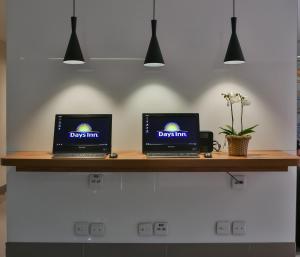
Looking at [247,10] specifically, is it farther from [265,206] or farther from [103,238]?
[103,238]

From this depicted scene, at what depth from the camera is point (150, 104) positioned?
2.89m

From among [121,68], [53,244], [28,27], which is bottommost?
[53,244]

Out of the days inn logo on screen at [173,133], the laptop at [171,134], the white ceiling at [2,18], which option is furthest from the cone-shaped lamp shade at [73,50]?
the white ceiling at [2,18]

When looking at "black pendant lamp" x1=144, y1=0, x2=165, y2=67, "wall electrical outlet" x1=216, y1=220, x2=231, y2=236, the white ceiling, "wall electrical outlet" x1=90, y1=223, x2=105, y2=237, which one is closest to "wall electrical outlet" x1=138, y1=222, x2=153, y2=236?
"wall electrical outlet" x1=90, y1=223, x2=105, y2=237

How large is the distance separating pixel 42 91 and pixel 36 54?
0.31m

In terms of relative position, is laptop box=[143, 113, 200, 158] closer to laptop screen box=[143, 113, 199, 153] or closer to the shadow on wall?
laptop screen box=[143, 113, 199, 153]

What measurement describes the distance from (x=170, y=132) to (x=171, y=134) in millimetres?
17

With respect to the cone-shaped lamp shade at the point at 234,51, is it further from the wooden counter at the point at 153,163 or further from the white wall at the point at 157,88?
the wooden counter at the point at 153,163

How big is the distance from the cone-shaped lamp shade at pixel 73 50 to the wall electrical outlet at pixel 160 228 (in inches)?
56.7

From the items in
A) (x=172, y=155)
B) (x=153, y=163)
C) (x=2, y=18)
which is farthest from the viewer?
(x=2, y=18)

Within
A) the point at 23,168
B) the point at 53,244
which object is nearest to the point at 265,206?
the point at 53,244

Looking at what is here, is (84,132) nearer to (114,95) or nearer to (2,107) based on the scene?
(114,95)

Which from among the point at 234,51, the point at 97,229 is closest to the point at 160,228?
the point at 97,229

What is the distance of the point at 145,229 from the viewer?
283 centimetres
